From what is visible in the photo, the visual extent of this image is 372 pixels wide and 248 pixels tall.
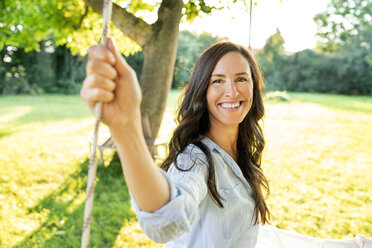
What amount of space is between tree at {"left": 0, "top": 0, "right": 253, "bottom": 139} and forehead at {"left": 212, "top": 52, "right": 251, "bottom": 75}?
6.50ft

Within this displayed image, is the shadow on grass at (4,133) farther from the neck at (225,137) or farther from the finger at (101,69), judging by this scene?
the finger at (101,69)

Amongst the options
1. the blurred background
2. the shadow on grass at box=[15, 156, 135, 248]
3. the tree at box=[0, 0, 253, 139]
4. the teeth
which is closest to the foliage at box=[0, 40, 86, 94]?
the blurred background

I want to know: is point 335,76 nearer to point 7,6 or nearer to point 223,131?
point 7,6

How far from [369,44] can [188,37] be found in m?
19.1

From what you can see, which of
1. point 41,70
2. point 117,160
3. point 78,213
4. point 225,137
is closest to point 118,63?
point 225,137

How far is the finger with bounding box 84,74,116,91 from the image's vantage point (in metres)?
0.83

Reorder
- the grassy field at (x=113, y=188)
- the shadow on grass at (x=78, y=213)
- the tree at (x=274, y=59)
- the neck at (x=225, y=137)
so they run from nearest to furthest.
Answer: the neck at (x=225, y=137)
the shadow on grass at (x=78, y=213)
the grassy field at (x=113, y=188)
the tree at (x=274, y=59)

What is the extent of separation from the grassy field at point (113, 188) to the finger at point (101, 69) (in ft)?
6.49

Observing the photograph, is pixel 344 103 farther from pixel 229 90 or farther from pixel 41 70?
pixel 229 90

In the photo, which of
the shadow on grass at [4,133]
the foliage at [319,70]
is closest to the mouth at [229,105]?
the shadow on grass at [4,133]

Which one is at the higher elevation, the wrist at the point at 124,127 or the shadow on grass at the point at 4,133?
the wrist at the point at 124,127

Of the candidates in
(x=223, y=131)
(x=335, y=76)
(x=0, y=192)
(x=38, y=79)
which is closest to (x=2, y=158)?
(x=0, y=192)

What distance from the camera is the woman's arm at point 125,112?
0.83 meters

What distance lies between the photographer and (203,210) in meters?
1.48
